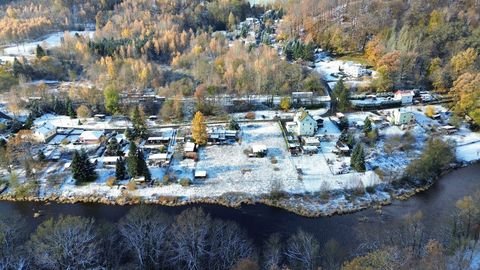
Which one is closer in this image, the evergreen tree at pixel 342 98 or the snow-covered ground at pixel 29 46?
the evergreen tree at pixel 342 98

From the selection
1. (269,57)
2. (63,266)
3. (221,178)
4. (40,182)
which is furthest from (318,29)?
(63,266)

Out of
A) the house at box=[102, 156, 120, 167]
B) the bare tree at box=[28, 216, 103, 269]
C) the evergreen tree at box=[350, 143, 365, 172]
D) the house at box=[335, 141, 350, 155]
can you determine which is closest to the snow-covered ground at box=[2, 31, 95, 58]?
the house at box=[102, 156, 120, 167]

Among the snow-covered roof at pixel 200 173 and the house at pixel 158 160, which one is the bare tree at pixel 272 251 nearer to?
the snow-covered roof at pixel 200 173

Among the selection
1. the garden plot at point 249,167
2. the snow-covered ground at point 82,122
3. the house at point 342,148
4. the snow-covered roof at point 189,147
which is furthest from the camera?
the snow-covered ground at point 82,122

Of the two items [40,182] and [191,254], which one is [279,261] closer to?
[191,254]

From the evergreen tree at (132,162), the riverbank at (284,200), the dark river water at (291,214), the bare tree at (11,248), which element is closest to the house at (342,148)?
the riverbank at (284,200)

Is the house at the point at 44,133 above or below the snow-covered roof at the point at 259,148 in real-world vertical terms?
above

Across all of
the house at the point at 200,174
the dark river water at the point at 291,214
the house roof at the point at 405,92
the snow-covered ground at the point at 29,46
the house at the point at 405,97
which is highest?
the snow-covered ground at the point at 29,46
